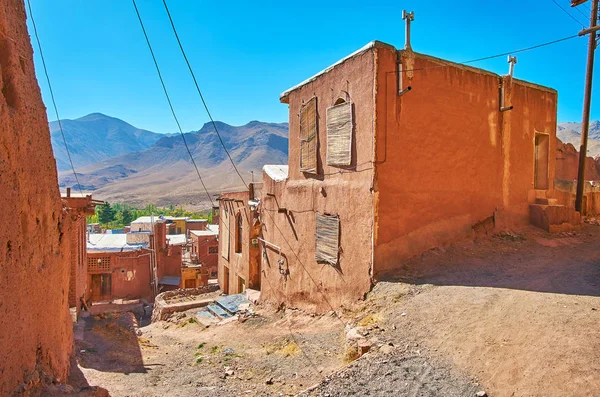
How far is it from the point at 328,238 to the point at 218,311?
6224mm

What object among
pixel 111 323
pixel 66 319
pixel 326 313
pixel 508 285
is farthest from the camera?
pixel 111 323

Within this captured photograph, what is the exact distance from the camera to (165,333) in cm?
1318

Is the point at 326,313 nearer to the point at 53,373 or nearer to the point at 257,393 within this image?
the point at 257,393

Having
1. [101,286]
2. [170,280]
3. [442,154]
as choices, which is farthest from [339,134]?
[170,280]

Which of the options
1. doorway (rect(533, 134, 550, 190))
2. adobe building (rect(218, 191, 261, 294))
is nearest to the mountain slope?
adobe building (rect(218, 191, 261, 294))

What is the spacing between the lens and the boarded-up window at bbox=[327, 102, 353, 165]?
8.91m

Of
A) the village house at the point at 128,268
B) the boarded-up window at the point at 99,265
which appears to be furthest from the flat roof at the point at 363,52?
the boarded-up window at the point at 99,265

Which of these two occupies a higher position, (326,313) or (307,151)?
(307,151)

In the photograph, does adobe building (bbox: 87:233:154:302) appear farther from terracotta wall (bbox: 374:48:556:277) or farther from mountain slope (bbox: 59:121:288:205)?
mountain slope (bbox: 59:121:288:205)

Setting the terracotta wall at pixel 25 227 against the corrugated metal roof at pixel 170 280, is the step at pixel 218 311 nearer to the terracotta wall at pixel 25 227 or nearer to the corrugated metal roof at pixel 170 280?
the terracotta wall at pixel 25 227

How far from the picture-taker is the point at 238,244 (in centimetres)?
1888

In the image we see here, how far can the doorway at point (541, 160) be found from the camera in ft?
37.2

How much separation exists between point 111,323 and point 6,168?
425 inches

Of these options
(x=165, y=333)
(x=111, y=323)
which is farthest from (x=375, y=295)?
(x=111, y=323)
